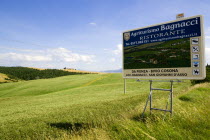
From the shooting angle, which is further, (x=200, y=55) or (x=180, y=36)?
(x=180, y=36)

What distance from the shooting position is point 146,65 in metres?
10.7

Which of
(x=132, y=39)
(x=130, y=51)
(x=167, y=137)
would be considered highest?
(x=132, y=39)

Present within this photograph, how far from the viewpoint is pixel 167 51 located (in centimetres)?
995

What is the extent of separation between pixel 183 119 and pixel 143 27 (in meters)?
5.75

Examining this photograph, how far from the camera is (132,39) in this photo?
11.5 metres

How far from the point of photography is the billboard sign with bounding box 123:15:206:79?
880cm

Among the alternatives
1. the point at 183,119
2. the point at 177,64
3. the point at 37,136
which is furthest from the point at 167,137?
the point at 37,136

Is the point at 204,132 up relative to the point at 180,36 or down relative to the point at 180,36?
down

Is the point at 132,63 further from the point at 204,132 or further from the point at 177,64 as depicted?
the point at 204,132

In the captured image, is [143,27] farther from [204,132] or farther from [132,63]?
[204,132]

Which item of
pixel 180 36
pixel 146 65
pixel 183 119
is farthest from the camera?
pixel 146 65

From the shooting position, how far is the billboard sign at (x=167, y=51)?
8.80 meters

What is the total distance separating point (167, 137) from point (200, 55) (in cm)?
457

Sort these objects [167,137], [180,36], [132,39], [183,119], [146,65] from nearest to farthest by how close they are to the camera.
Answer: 1. [167,137]
2. [183,119]
3. [180,36]
4. [146,65]
5. [132,39]
